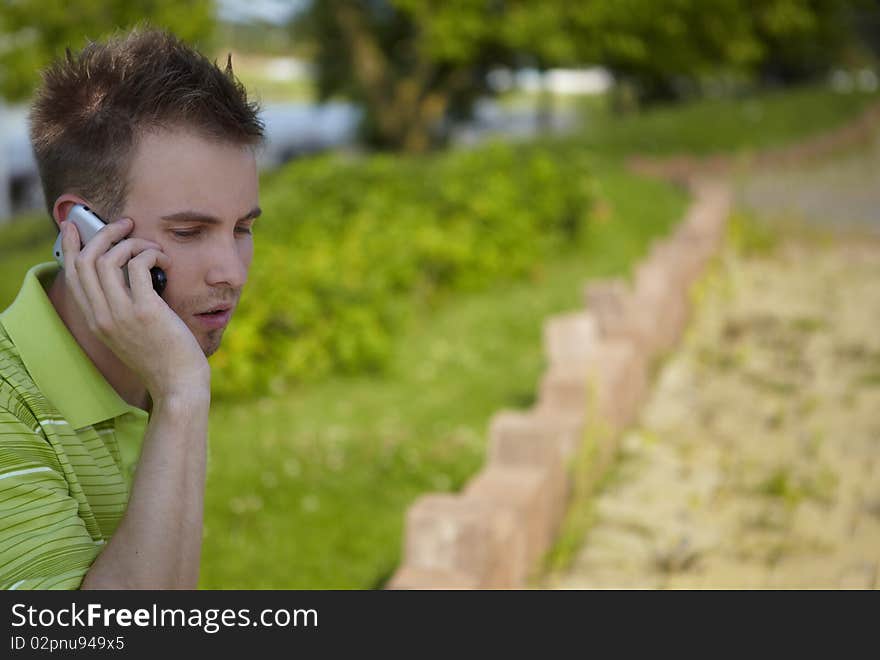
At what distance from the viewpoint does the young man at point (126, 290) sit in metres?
1.33

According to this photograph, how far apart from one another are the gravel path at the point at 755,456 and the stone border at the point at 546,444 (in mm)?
233

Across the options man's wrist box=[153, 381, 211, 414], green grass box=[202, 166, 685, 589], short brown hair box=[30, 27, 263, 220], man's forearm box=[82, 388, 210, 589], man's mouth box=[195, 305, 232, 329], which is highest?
short brown hair box=[30, 27, 263, 220]

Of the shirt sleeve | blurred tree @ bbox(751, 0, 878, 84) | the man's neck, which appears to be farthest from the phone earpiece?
blurred tree @ bbox(751, 0, 878, 84)

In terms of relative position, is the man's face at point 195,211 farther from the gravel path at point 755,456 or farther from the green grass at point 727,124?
the green grass at point 727,124

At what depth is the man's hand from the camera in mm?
1387

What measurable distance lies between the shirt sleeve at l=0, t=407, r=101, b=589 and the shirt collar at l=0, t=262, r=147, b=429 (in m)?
0.09

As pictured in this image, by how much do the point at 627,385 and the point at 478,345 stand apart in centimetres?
171

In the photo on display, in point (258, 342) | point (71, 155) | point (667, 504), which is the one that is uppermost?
point (71, 155)

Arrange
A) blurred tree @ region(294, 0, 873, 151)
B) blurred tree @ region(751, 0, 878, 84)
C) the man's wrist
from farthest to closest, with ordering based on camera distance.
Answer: blurred tree @ region(751, 0, 878, 84)
blurred tree @ region(294, 0, 873, 151)
the man's wrist

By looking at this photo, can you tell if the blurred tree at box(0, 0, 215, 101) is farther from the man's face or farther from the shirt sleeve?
the shirt sleeve

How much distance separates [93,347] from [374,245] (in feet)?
19.9
